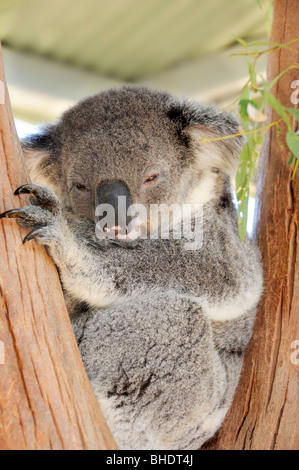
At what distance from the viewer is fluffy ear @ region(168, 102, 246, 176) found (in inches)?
108

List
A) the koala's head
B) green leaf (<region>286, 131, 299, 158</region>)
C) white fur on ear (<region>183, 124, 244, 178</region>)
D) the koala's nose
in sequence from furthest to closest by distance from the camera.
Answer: white fur on ear (<region>183, 124, 244, 178</region>)
the koala's head
the koala's nose
green leaf (<region>286, 131, 299, 158</region>)

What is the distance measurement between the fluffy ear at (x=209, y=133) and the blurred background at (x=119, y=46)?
4.11 ft

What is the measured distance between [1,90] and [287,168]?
4.60 feet

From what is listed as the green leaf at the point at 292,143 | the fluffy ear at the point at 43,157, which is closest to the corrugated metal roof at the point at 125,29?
the fluffy ear at the point at 43,157

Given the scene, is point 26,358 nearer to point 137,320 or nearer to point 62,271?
point 62,271

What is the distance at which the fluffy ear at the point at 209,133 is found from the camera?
2.74 metres

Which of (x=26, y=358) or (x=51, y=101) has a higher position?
(x=51, y=101)

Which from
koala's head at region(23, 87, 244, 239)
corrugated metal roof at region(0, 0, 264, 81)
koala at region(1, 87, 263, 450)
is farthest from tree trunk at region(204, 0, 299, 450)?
corrugated metal roof at region(0, 0, 264, 81)

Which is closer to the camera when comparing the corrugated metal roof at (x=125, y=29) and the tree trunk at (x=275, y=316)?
the tree trunk at (x=275, y=316)

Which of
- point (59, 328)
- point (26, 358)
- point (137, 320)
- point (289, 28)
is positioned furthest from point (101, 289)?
point (289, 28)

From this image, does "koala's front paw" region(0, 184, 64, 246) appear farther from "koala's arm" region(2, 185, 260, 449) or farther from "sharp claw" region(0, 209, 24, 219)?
"koala's arm" region(2, 185, 260, 449)

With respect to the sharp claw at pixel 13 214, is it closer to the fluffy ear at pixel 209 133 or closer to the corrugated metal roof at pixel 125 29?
the fluffy ear at pixel 209 133

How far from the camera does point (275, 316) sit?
2461mm
